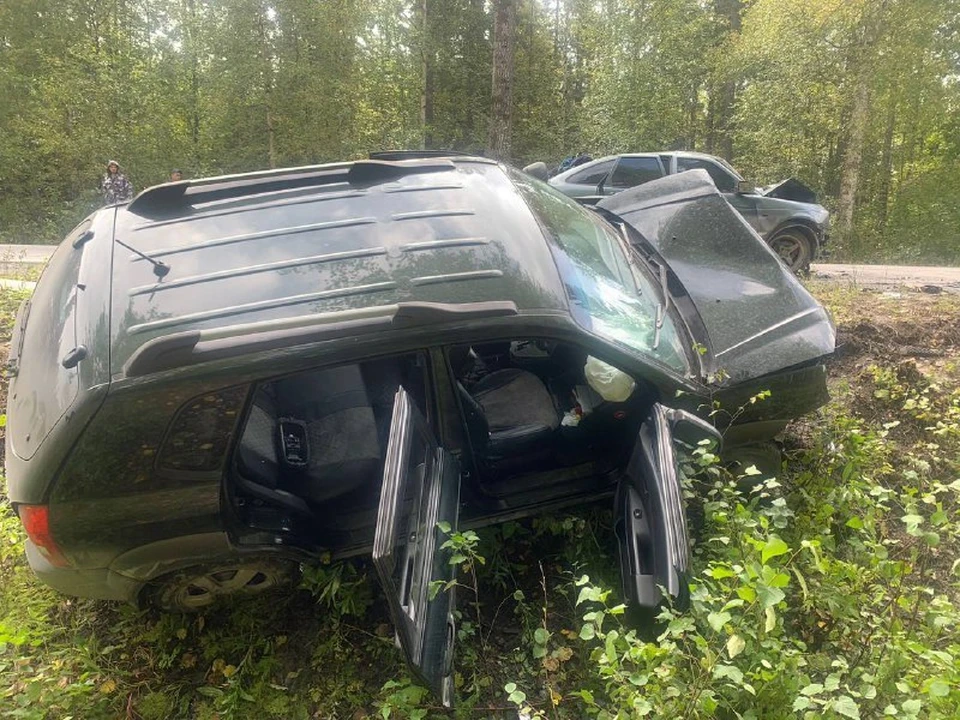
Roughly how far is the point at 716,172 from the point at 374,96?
1279cm

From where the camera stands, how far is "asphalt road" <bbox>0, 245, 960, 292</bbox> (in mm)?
7082

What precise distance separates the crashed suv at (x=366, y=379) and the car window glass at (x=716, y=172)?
164 inches

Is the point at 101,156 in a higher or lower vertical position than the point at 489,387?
higher

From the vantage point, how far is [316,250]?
2303mm

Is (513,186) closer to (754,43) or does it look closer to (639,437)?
(639,437)

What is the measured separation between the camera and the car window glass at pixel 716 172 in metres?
6.88

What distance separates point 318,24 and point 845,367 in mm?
15562

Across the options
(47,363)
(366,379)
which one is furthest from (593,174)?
(47,363)

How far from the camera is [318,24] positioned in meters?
15.3

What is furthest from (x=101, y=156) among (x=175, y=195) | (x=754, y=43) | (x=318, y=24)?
(x=754, y=43)

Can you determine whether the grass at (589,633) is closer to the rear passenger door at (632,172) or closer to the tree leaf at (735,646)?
the tree leaf at (735,646)

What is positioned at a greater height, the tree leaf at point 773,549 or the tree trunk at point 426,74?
the tree trunk at point 426,74

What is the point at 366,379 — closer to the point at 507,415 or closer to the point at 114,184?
the point at 507,415

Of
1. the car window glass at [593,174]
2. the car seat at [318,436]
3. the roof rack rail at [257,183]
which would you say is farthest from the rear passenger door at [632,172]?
the car seat at [318,436]
